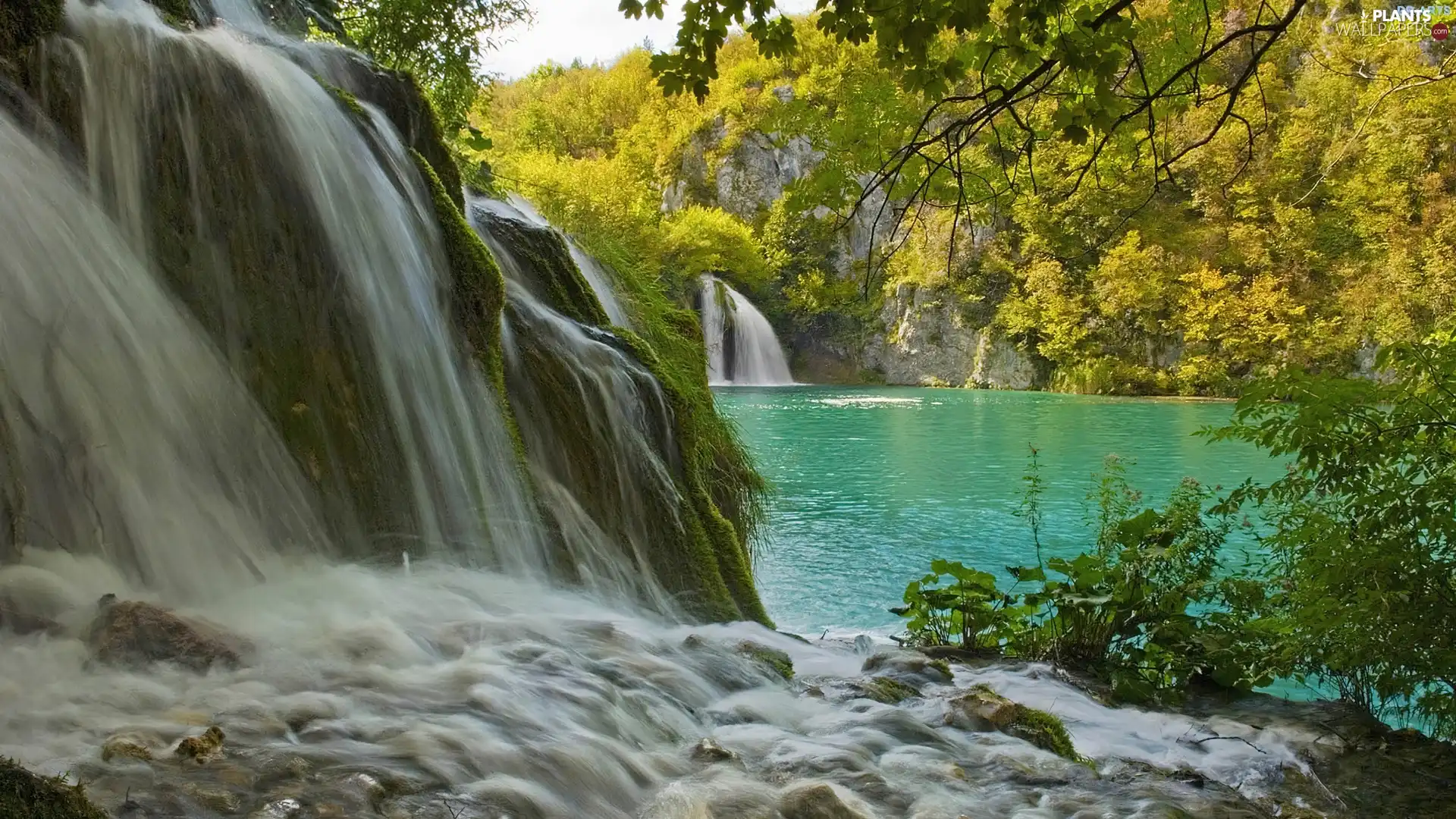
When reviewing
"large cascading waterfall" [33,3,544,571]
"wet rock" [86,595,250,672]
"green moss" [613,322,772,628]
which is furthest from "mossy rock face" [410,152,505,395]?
"wet rock" [86,595,250,672]

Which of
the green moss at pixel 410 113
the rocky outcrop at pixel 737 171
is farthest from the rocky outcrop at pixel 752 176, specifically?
the green moss at pixel 410 113

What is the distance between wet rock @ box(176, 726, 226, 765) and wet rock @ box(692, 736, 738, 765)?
1.33 metres

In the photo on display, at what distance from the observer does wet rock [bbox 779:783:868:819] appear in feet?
7.82

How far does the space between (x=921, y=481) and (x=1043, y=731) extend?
29.2 feet

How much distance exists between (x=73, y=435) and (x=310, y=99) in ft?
7.44

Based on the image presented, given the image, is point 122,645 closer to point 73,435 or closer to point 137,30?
point 73,435

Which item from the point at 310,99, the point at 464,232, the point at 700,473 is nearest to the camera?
the point at 310,99

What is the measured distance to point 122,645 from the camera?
→ 2523 millimetres

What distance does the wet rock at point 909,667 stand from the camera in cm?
416

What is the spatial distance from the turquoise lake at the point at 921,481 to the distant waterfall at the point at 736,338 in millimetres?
10651

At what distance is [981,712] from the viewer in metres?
3.46

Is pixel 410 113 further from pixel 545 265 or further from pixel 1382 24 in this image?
pixel 1382 24

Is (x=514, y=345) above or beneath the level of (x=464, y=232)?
beneath

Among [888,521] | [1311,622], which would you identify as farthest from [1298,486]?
[888,521]
